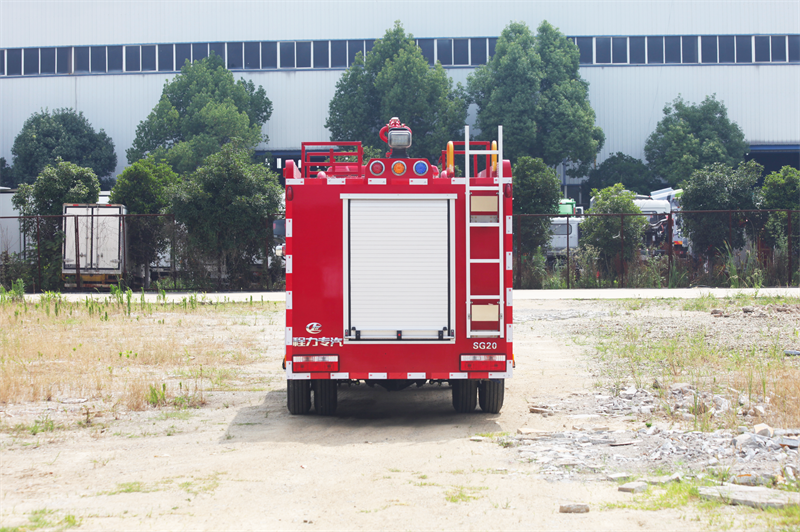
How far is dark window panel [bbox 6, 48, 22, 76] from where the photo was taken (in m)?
52.7

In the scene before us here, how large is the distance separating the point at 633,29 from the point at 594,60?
3.12 metres

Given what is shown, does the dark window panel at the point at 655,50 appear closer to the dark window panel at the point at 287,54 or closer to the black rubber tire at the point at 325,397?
the dark window panel at the point at 287,54

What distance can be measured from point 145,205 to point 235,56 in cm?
2588

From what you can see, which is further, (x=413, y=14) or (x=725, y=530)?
(x=413, y=14)

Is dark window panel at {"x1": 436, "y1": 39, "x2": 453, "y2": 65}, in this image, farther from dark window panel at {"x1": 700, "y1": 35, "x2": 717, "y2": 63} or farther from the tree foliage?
the tree foliage

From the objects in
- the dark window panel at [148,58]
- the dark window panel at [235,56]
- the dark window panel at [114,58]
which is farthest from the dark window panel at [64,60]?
the dark window panel at [235,56]

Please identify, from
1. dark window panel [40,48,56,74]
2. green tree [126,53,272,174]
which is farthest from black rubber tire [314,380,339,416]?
dark window panel [40,48,56,74]

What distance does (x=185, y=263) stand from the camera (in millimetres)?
26141

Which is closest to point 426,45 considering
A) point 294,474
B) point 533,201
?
point 533,201

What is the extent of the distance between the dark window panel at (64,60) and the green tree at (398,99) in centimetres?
1954

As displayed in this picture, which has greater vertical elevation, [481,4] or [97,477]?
[481,4]

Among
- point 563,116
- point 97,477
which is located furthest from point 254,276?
point 563,116

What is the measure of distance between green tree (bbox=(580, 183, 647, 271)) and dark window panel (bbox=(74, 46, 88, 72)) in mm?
39553

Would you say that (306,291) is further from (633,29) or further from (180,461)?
(633,29)
